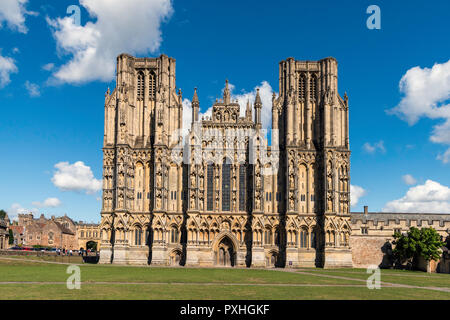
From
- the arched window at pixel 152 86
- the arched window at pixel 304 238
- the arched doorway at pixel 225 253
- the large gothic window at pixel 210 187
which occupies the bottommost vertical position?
the arched doorway at pixel 225 253

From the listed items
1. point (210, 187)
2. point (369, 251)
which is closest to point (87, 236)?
point (210, 187)

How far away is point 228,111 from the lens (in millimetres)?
77125

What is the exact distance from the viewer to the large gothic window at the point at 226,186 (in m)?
74.6

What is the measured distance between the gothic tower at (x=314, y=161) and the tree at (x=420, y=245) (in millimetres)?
8116

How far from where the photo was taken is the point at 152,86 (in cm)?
7900

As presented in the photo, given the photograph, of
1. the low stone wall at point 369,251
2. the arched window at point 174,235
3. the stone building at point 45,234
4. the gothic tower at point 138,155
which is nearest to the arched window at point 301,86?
the gothic tower at point 138,155

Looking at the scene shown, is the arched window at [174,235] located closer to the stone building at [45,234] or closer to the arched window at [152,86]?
the arched window at [152,86]

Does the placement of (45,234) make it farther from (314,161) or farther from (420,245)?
(420,245)

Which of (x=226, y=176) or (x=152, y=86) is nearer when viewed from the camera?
(x=226, y=176)

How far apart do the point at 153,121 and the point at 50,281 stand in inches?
1785

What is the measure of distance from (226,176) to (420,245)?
31.3 m
